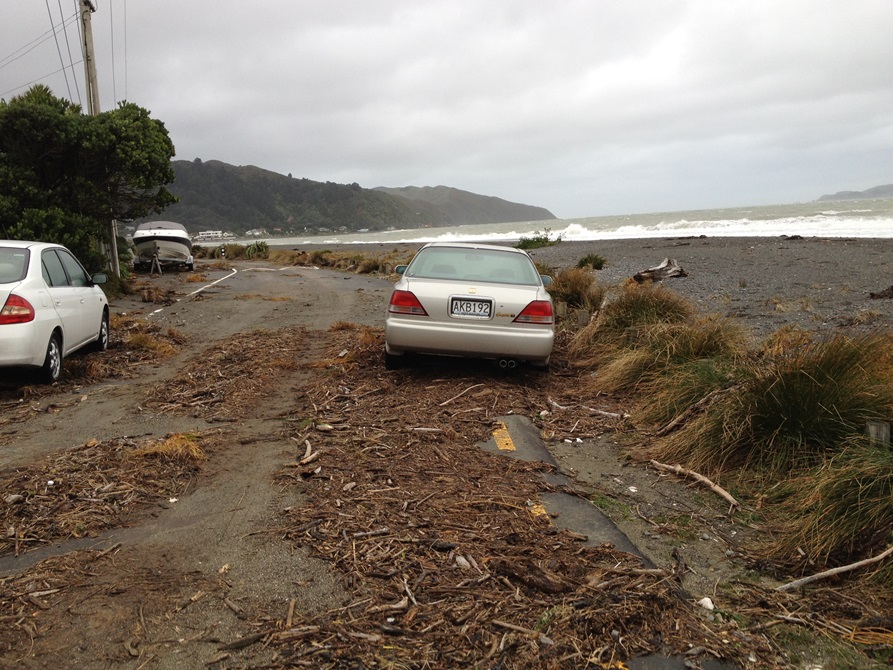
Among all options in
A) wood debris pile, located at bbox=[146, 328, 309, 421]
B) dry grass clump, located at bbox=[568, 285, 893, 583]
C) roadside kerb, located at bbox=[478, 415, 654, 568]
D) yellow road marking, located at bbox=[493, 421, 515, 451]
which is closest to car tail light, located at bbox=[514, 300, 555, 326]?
dry grass clump, located at bbox=[568, 285, 893, 583]

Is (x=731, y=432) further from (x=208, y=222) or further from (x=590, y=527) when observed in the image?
(x=208, y=222)

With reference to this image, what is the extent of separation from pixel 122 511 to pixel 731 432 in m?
4.14

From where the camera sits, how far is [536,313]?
739 centimetres

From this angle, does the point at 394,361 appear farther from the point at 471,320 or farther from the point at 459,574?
the point at 459,574

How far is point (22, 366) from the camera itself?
743 centimetres

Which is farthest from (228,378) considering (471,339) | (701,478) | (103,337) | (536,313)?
(701,478)

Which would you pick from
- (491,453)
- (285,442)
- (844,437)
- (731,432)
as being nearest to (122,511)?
(285,442)

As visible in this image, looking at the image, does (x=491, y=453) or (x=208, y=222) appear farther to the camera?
(x=208, y=222)

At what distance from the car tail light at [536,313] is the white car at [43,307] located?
5.18 metres

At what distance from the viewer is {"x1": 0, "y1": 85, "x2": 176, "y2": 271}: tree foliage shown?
15906 millimetres

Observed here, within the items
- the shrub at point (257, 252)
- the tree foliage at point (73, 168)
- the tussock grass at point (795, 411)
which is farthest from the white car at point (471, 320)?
the shrub at point (257, 252)

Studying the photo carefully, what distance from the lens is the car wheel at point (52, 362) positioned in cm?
780

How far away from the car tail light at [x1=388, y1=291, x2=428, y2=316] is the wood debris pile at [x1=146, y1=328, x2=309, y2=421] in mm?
1697

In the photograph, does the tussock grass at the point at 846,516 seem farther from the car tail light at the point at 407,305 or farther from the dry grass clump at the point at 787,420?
the car tail light at the point at 407,305
